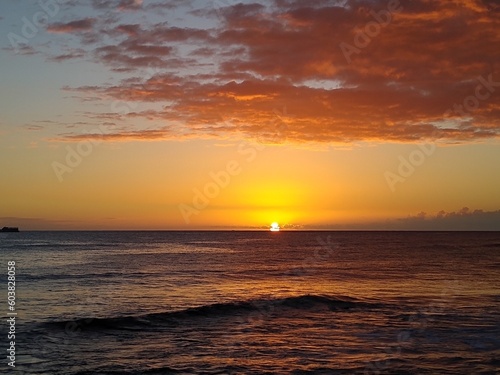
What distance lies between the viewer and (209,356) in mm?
21516

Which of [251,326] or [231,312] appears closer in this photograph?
[251,326]

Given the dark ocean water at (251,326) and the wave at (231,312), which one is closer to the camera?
the dark ocean water at (251,326)

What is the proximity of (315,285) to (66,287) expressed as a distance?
894 inches

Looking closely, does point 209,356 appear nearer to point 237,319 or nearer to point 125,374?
point 125,374

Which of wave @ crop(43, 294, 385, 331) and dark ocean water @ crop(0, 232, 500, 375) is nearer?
dark ocean water @ crop(0, 232, 500, 375)

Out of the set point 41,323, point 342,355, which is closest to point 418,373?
point 342,355

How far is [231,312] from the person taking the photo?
110 feet

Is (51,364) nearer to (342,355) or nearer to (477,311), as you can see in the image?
(342,355)

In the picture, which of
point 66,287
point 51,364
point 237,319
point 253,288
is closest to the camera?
point 51,364

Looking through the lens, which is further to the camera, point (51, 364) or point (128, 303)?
point (128, 303)

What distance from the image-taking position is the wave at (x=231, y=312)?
1114 inches

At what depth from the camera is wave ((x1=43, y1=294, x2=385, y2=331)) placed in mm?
28297

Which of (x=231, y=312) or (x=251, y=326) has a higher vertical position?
(x=231, y=312)

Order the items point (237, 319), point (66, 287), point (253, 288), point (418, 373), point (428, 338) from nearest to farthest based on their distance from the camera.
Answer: point (418, 373) < point (428, 338) < point (237, 319) < point (66, 287) < point (253, 288)
